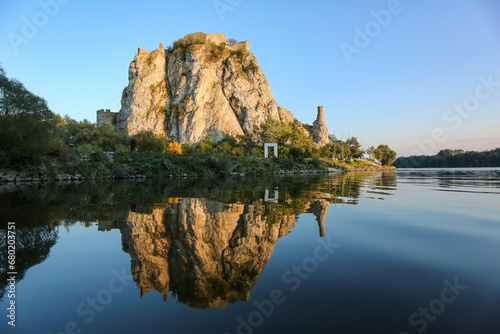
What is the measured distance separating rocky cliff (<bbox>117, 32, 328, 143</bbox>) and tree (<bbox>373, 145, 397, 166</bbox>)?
4377 centimetres

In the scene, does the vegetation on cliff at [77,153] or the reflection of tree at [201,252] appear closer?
the reflection of tree at [201,252]

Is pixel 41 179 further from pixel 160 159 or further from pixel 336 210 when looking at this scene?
pixel 336 210

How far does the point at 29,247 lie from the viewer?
10.1 ft

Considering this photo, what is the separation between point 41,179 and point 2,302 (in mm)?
17949

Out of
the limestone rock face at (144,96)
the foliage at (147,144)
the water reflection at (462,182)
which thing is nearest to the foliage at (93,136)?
the foliage at (147,144)

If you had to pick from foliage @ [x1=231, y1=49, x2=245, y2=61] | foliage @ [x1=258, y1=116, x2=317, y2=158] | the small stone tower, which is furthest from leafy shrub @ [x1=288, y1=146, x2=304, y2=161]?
the small stone tower

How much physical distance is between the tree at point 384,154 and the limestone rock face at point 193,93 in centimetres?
4443

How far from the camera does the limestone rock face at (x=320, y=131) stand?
3579 inches

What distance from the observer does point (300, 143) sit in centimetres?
4828

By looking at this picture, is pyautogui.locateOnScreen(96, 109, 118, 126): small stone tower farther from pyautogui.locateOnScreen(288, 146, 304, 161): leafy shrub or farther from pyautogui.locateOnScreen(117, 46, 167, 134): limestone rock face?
pyautogui.locateOnScreen(288, 146, 304, 161): leafy shrub

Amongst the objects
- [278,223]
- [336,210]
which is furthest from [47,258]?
[336,210]

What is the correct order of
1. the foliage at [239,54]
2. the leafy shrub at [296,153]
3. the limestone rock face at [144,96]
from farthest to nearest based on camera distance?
the foliage at [239,54]
the limestone rock face at [144,96]
the leafy shrub at [296,153]

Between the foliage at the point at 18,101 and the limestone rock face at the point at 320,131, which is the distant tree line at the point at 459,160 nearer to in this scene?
the limestone rock face at the point at 320,131

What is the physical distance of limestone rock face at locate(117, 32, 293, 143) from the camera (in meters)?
60.8
